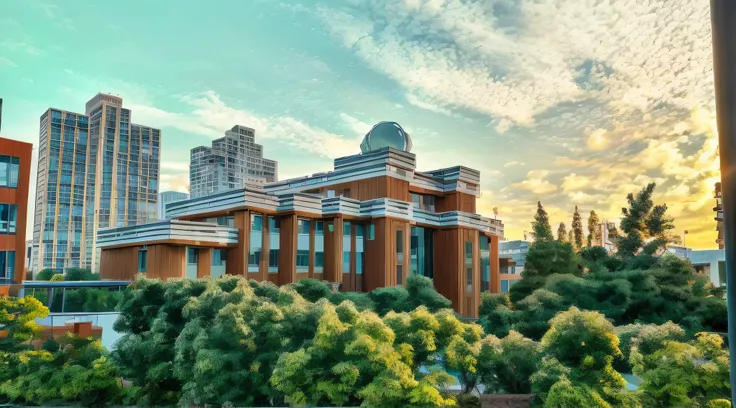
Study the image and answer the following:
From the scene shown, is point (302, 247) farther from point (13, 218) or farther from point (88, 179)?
point (88, 179)

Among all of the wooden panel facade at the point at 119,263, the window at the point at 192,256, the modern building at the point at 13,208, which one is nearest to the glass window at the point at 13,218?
the modern building at the point at 13,208

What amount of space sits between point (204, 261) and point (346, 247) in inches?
288

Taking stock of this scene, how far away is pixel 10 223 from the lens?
826 inches

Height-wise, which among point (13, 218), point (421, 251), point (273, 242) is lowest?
point (421, 251)

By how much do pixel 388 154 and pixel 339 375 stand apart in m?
17.4

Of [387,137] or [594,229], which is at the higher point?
[387,137]

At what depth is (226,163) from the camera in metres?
77.2

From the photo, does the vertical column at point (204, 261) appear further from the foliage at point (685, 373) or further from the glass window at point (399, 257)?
the foliage at point (685, 373)

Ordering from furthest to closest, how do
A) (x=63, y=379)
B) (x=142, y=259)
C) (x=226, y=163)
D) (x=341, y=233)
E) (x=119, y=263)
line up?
1. (x=226, y=163)
2. (x=341, y=233)
3. (x=119, y=263)
4. (x=142, y=259)
5. (x=63, y=379)

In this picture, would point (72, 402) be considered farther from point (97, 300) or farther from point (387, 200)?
point (387, 200)

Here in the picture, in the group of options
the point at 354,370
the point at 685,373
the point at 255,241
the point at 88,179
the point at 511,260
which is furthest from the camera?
the point at 88,179

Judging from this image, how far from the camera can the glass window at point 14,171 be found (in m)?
21.1

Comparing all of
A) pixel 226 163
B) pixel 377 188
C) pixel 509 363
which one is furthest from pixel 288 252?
pixel 226 163

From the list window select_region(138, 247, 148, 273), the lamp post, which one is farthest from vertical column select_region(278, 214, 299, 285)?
the lamp post
